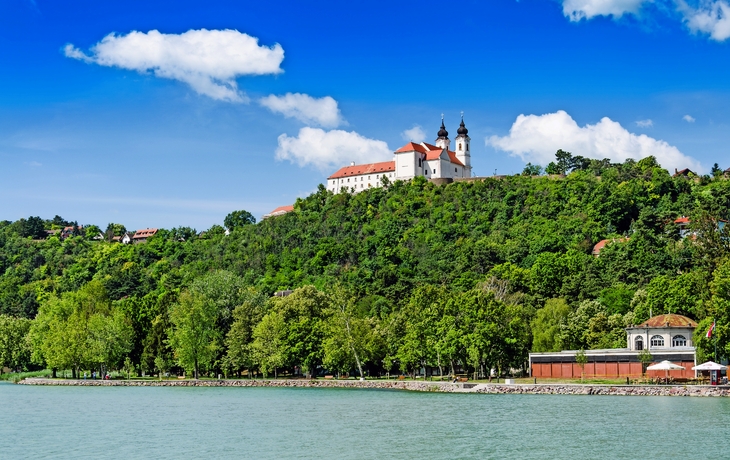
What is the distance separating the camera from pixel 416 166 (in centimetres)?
16050

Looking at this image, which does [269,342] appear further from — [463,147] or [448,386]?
[463,147]

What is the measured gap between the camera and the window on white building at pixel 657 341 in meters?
69.1

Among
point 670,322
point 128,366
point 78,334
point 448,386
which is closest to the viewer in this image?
point 448,386

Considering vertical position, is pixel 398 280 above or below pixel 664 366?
above

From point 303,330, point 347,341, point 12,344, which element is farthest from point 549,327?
point 12,344

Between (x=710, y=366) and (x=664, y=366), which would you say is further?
(x=664, y=366)

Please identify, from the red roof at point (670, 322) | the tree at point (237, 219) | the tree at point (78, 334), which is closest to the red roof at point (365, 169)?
the tree at point (237, 219)

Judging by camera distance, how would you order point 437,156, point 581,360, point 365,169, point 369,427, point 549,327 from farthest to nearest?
point 365,169
point 437,156
point 549,327
point 581,360
point 369,427

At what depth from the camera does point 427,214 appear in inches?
5640

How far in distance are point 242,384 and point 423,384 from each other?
18.8 metres

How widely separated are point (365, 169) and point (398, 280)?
52868 mm

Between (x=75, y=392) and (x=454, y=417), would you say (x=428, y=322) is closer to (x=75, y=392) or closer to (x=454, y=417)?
(x=454, y=417)

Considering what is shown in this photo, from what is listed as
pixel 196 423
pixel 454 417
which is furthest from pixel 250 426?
pixel 454 417

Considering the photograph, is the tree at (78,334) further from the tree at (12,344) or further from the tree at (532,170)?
the tree at (532,170)
